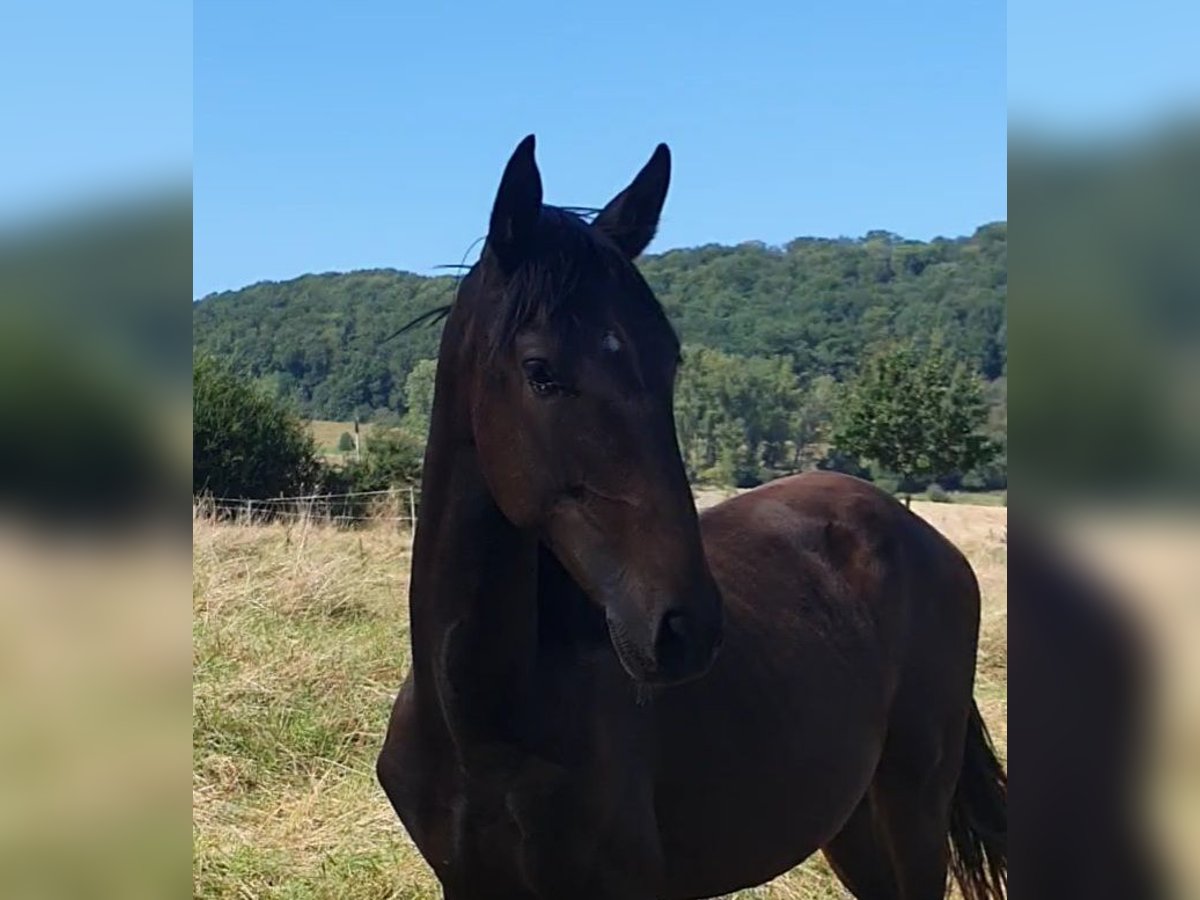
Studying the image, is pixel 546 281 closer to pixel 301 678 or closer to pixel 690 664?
pixel 690 664

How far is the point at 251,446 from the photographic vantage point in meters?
16.1

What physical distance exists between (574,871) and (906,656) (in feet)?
4.71

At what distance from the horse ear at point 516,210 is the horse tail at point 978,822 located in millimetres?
2167

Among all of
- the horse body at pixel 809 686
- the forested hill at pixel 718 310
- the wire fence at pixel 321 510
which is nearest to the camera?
the horse body at pixel 809 686

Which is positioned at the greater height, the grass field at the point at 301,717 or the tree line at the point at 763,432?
the tree line at the point at 763,432

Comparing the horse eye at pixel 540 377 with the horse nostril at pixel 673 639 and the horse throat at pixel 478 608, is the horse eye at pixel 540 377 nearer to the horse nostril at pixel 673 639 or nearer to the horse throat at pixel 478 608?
the horse throat at pixel 478 608

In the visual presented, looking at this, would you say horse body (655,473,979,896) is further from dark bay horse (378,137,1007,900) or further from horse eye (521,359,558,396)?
horse eye (521,359,558,396)

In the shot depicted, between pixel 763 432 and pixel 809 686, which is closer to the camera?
pixel 809 686

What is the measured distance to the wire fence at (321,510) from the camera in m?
10.5

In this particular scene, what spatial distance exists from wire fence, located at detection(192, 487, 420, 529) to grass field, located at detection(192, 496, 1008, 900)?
212 cm

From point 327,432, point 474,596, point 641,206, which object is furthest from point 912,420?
point 474,596

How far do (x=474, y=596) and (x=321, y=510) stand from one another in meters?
12.1

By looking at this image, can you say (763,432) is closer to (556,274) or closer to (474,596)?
(474,596)

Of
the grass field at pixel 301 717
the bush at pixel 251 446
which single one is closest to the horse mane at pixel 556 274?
the grass field at pixel 301 717
